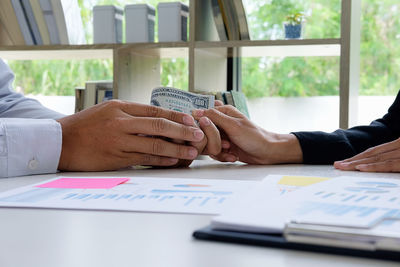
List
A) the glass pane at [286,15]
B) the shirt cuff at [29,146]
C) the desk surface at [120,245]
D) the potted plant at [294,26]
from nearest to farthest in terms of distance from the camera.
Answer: the desk surface at [120,245], the shirt cuff at [29,146], the potted plant at [294,26], the glass pane at [286,15]

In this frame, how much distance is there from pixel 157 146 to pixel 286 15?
2.40m

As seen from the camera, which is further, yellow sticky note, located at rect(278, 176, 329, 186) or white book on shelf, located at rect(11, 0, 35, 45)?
white book on shelf, located at rect(11, 0, 35, 45)

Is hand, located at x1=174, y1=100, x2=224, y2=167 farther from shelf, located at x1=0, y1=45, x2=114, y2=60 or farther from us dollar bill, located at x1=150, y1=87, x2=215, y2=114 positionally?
shelf, located at x1=0, y1=45, x2=114, y2=60

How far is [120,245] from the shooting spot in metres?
0.44

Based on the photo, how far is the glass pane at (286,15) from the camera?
11.6 feet

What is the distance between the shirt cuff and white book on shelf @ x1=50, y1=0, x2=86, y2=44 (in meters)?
1.48

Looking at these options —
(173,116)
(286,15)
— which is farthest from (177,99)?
(286,15)

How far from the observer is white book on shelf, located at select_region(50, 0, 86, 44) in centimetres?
235

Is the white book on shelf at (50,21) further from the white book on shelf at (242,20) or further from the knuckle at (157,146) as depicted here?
the knuckle at (157,146)

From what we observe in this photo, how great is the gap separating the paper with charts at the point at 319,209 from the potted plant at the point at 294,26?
148 centimetres

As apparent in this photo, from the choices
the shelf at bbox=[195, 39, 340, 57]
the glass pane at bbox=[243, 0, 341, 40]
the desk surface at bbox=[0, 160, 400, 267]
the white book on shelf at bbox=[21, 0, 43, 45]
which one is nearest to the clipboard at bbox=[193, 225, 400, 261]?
the desk surface at bbox=[0, 160, 400, 267]

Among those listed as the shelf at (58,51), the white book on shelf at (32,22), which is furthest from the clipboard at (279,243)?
the white book on shelf at (32,22)

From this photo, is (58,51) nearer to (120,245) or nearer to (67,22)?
(67,22)

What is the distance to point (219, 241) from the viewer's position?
448mm
